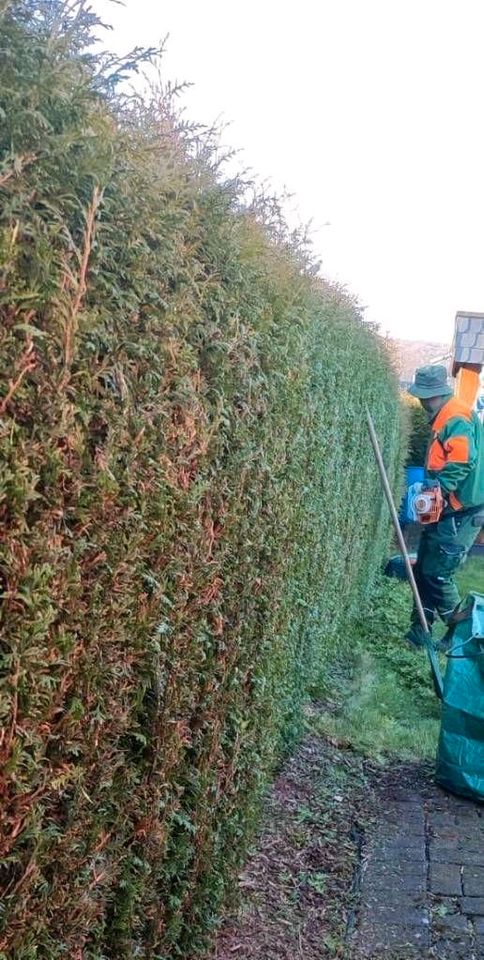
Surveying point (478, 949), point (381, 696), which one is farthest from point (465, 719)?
point (381, 696)

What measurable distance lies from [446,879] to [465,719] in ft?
2.80

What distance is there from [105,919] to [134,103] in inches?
78.0

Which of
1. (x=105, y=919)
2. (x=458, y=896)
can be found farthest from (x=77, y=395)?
(x=458, y=896)

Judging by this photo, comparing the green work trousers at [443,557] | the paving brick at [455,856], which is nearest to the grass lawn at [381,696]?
the green work trousers at [443,557]

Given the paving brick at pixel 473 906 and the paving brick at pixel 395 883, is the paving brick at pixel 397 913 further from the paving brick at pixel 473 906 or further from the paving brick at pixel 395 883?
the paving brick at pixel 473 906

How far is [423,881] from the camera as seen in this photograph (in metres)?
3.80

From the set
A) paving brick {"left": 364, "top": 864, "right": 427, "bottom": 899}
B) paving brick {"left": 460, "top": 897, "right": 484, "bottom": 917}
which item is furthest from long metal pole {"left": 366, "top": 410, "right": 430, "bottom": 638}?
paving brick {"left": 460, "top": 897, "right": 484, "bottom": 917}

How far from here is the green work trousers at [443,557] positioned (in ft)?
24.0

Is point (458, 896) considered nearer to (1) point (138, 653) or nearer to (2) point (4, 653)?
(1) point (138, 653)

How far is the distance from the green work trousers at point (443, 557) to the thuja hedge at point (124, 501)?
4060 mm

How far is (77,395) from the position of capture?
161 cm

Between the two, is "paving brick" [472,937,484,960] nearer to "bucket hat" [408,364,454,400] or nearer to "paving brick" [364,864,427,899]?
"paving brick" [364,864,427,899]

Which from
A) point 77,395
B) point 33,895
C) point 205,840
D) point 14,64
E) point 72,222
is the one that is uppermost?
point 14,64

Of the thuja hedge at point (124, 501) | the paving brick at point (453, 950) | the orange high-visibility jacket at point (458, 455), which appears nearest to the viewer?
the thuja hedge at point (124, 501)
